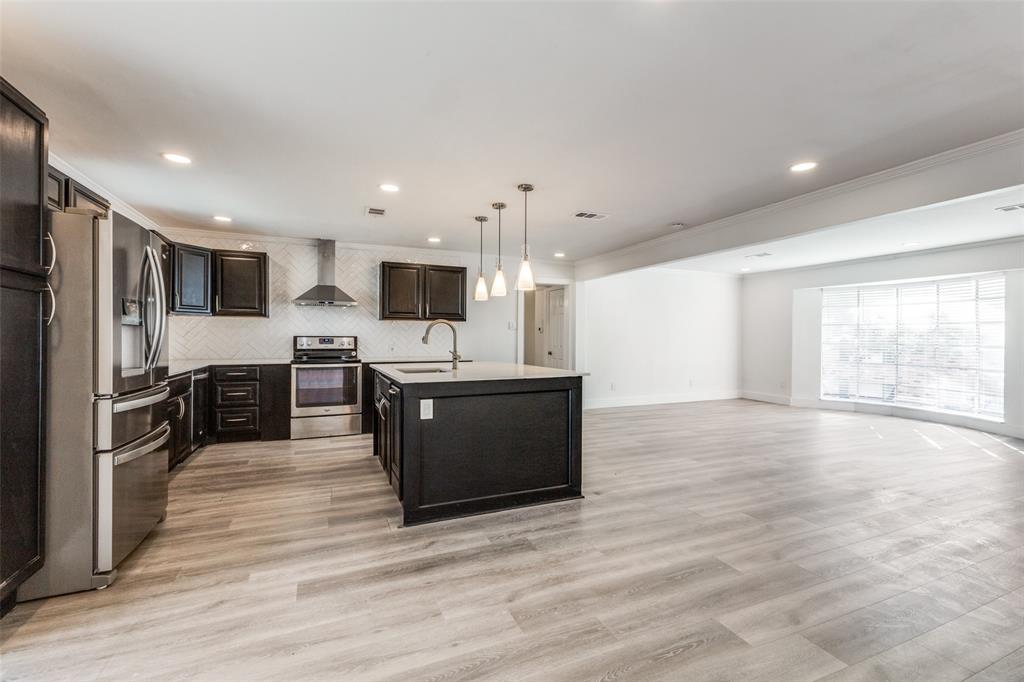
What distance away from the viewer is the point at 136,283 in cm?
235

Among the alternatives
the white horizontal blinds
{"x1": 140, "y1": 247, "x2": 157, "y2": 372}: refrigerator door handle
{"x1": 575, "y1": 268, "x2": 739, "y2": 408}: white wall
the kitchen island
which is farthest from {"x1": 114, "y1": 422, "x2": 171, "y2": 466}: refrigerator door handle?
the white horizontal blinds

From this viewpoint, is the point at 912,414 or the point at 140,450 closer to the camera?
the point at 140,450

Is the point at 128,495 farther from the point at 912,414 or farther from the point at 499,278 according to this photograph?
the point at 912,414

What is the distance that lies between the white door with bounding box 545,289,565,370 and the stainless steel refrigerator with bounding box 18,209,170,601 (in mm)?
6331

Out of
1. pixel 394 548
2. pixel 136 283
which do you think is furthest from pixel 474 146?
pixel 394 548

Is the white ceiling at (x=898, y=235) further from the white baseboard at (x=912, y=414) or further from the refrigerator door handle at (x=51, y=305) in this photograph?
the refrigerator door handle at (x=51, y=305)

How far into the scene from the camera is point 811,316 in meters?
8.02

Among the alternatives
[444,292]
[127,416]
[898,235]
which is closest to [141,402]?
[127,416]

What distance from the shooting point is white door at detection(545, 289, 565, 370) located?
7.96 m

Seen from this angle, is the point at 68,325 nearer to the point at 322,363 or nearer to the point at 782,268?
the point at 322,363

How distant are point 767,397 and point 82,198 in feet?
33.0

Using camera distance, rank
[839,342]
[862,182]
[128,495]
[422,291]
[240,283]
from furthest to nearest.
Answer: [839,342] < [422,291] < [240,283] < [862,182] < [128,495]

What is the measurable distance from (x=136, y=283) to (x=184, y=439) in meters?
2.53

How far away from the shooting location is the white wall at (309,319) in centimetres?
550
